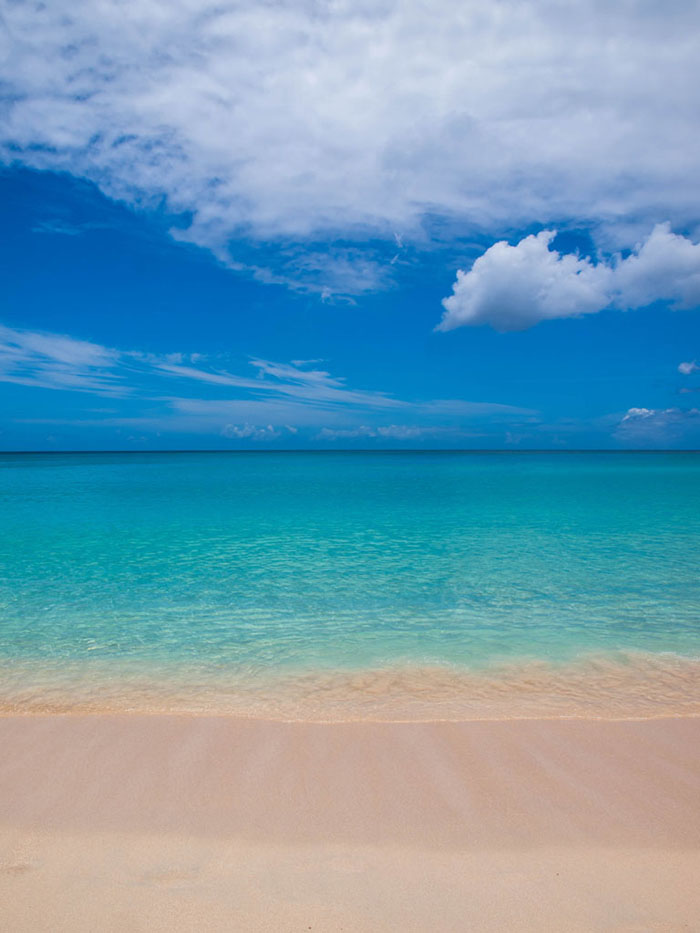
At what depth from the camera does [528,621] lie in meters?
9.47

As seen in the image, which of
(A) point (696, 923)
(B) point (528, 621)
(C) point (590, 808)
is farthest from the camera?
(B) point (528, 621)

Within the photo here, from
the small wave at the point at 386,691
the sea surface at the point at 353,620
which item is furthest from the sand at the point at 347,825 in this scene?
the sea surface at the point at 353,620

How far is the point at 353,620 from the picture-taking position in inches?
378

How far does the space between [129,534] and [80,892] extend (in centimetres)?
1727

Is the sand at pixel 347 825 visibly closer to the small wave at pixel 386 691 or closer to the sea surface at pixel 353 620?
the small wave at pixel 386 691

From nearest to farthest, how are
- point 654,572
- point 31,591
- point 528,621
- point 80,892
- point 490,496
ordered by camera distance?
point 80,892
point 528,621
point 31,591
point 654,572
point 490,496

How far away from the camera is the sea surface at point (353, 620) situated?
6.56 meters

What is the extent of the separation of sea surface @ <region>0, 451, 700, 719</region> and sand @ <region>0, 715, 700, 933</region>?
2.70ft

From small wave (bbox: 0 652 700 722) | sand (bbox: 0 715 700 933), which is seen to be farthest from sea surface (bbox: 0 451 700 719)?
sand (bbox: 0 715 700 933)

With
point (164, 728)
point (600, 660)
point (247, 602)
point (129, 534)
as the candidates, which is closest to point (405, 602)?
point (247, 602)

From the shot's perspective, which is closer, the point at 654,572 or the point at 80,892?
the point at 80,892

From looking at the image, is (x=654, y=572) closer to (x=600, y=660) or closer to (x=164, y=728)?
(x=600, y=660)

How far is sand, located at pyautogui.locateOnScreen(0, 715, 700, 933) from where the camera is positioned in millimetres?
3209

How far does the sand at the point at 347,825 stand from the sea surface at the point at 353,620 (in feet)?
2.70
